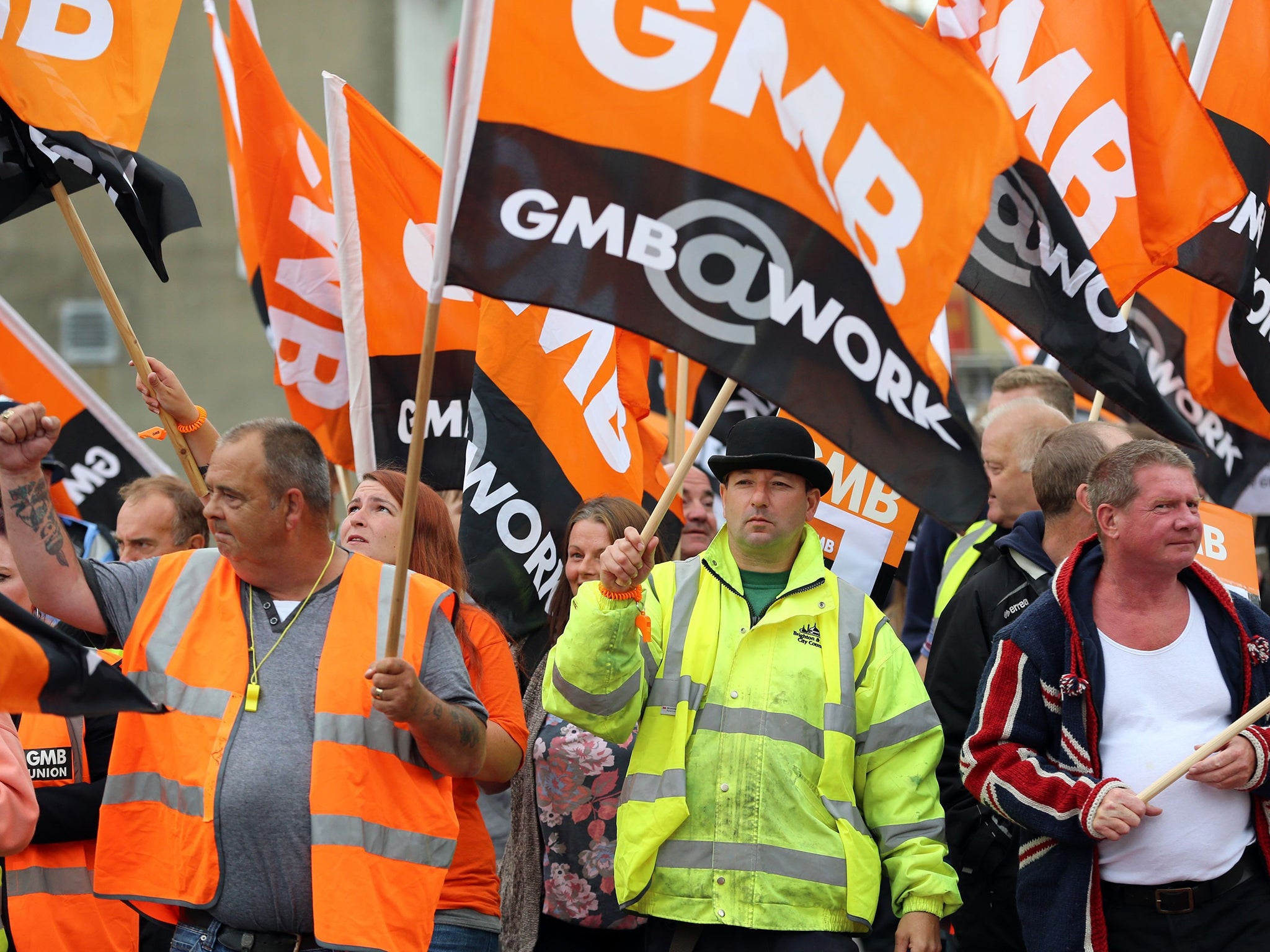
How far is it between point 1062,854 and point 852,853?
620 mm

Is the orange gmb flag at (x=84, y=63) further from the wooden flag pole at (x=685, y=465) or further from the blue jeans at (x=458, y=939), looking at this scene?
the blue jeans at (x=458, y=939)

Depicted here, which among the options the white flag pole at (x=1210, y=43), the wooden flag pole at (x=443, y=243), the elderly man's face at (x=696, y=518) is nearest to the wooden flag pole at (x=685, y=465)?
the wooden flag pole at (x=443, y=243)

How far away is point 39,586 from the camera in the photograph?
Answer: 12.1 feet

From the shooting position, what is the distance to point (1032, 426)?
229 inches

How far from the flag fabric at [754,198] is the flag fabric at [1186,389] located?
306cm

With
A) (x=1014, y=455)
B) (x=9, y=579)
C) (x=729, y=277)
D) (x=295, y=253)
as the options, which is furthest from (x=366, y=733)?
(x=295, y=253)

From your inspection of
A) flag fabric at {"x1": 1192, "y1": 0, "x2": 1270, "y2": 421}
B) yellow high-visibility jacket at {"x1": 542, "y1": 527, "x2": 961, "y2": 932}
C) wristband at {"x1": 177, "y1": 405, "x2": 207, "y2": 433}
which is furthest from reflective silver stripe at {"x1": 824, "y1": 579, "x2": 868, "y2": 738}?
wristband at {"x1": 177, "y1": 405, "x2": 207, "y2": 433}

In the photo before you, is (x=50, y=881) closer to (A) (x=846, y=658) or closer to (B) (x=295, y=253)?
(A) (x=846, y=658)

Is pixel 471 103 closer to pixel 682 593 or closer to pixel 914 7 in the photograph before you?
pixel 682 593

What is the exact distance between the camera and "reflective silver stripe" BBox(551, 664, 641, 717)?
153 inches

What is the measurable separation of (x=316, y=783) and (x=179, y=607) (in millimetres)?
597

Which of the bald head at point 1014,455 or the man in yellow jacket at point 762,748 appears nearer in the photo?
the man in yellow jacket at point 762,748

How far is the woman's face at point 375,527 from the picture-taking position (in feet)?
15.3

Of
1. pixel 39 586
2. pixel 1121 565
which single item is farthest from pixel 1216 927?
pixel 39 586
